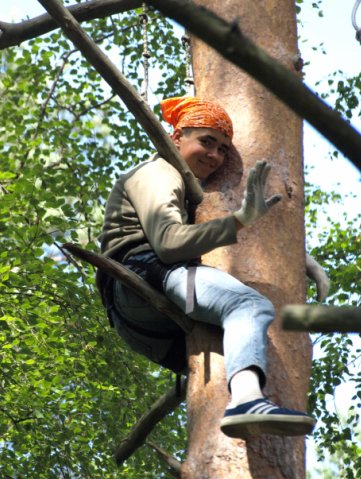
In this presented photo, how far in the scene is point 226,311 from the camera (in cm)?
321

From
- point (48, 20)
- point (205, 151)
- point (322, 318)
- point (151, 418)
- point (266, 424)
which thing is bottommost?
Answer: point (322, 318)

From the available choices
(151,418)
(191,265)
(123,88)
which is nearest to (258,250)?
(191,265)

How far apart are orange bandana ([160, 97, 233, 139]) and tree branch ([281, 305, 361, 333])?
2.03 metres

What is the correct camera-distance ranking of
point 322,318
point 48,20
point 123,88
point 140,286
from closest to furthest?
point 322,318, point 140,286, point 123,88, point 48,20

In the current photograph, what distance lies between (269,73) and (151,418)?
2319 millimetres

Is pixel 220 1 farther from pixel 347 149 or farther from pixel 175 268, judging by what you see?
pixel 347 149

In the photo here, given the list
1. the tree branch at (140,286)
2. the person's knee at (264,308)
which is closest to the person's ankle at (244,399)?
the person's knee at (264,308)

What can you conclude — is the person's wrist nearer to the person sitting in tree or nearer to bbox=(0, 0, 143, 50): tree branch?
the person sitting in tree

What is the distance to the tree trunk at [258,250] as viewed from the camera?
2996mm

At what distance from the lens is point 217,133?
370 cm

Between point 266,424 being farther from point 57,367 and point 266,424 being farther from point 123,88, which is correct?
point 57,367

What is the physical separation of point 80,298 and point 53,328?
34 cm

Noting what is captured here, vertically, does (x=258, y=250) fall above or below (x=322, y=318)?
above

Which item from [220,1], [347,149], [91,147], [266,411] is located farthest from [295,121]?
[91,147]
